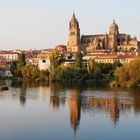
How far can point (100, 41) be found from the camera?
88.6 metres

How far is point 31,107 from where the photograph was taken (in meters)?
23.8

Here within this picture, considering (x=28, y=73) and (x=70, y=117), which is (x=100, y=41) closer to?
(x=28, y=73)

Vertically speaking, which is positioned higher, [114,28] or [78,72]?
[114,28]

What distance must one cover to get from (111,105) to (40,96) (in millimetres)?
6823

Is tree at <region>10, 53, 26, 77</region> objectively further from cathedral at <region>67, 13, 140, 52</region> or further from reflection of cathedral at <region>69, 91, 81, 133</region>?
cathedral at <region>67, 13, 140, 52</region>

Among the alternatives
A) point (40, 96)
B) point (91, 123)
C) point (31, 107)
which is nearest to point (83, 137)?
point (91, 123)

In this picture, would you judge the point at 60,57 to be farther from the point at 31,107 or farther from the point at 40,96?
the point at 31,107

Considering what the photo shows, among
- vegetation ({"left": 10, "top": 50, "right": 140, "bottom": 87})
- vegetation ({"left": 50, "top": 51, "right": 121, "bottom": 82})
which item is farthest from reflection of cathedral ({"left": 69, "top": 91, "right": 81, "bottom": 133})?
vegetation ({"left": 50, "top": 51, "right": 121, "bottom": 82})

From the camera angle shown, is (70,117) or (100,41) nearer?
(70,117)

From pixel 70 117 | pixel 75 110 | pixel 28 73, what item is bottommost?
pixel 70 117

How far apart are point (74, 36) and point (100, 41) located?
572 centimetres

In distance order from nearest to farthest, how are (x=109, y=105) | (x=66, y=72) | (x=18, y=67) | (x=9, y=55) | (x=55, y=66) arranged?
(x=109, y=105), (x=66, y=72), (x=55, y=66), (x=18, y=67), (x=9, y=55)

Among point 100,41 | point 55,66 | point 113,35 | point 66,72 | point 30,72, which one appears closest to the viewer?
point 66,72

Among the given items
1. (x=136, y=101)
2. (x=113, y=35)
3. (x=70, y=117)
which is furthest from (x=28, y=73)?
(x=113, y=35)
